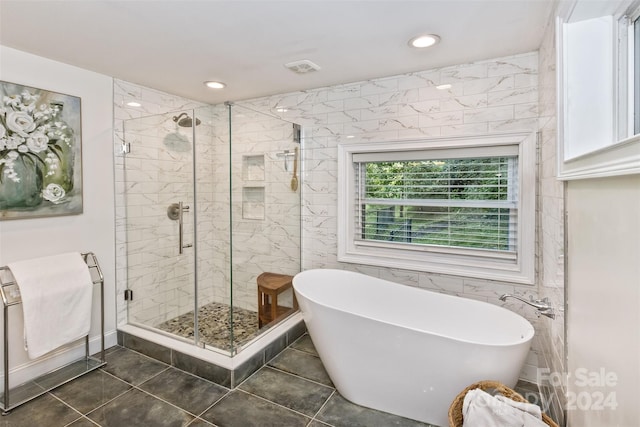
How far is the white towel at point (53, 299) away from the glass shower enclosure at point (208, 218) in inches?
21.1

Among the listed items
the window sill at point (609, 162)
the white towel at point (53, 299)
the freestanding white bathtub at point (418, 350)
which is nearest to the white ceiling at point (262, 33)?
the window sill at point (609, 162)

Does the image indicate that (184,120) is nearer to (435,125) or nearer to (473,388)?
(435,125)

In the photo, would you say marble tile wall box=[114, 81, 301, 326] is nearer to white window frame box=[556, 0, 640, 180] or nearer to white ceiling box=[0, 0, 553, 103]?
white ceiling box=[0, 0, 553, 103]

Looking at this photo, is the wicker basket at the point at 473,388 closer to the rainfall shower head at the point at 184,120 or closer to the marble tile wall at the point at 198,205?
the marble tile wall at the point at 198,205

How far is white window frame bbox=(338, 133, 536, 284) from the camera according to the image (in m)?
2.35

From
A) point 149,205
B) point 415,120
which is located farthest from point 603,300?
point 149,205

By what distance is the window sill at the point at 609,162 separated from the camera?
85cm

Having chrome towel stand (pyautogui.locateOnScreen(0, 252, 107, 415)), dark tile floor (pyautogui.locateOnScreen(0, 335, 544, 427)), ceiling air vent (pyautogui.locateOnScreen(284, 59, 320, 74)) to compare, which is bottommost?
dark tile floor (pyautogui.locateOnScreen(0, 335, 544, 427))

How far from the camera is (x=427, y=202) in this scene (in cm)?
281

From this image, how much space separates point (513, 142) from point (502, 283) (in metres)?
1.07

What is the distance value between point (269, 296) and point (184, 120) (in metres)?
1.79

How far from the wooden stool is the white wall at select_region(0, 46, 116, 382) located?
1316 millimetres

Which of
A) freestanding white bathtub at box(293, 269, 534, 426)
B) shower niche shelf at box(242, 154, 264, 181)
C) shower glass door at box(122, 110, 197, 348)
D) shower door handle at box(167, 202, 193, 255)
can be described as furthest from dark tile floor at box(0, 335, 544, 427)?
shower niche shelf at box(242, 154, 264, 181)

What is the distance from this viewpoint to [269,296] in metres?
3.07
